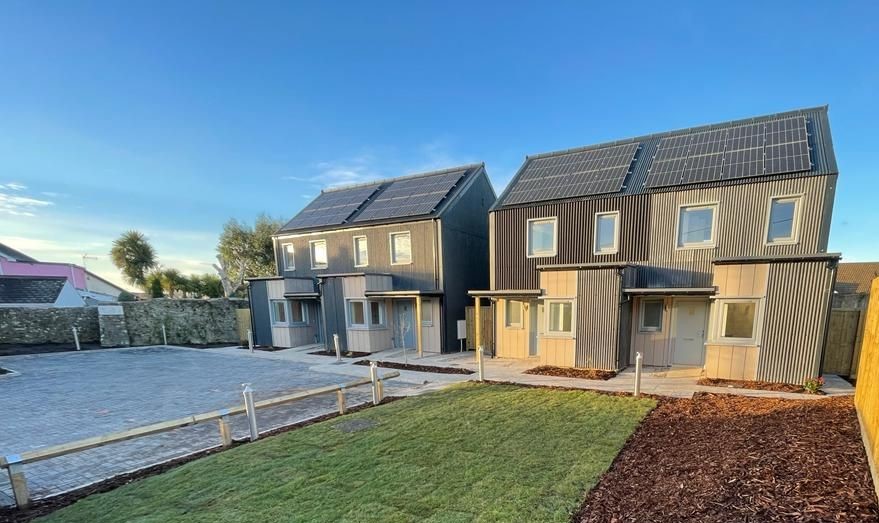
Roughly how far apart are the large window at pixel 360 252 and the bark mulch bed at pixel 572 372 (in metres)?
9.65

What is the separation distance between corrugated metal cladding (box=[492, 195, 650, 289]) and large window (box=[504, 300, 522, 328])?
765 mm

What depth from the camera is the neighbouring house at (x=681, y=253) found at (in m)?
8.57

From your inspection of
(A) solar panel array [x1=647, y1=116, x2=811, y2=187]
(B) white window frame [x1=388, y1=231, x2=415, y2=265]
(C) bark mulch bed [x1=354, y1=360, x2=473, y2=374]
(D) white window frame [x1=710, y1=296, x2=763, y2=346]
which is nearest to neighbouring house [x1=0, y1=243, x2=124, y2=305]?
(B) white window frame [x1=388, y1=231, x2=415, y2=265]

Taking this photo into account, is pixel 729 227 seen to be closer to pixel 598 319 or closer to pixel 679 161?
pixel 679 161

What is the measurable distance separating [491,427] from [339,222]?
45.2 ft

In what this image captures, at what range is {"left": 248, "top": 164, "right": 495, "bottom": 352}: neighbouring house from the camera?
14891 millimetres

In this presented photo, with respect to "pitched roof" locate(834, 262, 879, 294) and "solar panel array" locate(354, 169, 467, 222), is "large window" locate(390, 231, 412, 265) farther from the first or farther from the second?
"pitched roof" locate(834, 262, 879, 294)

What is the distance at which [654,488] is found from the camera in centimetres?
365

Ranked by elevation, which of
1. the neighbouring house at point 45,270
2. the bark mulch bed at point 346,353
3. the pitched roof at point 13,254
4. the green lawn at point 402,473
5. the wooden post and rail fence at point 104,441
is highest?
the pitched roof at point 13,254

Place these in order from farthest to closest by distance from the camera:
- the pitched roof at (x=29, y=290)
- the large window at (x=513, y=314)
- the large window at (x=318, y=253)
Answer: the pitched roof at (x=29, y=290)
the large window at (x=318, y=253)
the large window at (x=513, y=314)

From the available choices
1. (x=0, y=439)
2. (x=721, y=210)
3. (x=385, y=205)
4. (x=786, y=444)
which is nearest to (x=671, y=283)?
(x=721, y=210)

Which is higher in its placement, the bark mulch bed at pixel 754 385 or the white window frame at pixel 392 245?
the white window frame at pixel 392 245

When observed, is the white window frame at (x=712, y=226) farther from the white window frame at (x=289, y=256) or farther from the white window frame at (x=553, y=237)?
the white window frame at (x=289, y=256)

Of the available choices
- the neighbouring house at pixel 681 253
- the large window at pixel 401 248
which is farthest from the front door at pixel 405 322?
the neighbouring house at pixel 681 253
